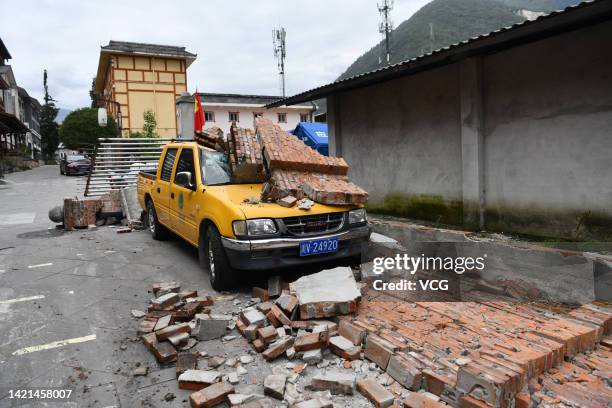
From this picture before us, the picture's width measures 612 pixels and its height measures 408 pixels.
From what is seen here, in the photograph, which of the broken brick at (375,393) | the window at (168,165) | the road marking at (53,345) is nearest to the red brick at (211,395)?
the broken brick at (375,393)

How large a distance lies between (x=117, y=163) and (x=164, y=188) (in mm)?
7717

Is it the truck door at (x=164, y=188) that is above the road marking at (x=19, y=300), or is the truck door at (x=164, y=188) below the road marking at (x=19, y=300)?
above

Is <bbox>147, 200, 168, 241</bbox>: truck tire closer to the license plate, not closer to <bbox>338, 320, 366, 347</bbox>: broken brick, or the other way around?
the license plate

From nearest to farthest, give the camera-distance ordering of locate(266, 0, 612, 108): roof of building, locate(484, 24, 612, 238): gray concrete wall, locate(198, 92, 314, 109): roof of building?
locate(266, 0, 612, 108): roof of building
locate(484, 24, 612, 238): gray concrete wall
locate(198, 92, 314, 109): roof of building

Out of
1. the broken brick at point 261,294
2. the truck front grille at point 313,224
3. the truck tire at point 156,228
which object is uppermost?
the truck front grille at point 313,224

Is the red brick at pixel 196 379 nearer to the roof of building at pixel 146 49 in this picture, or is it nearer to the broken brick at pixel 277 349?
the broken brick at pixel 277 349

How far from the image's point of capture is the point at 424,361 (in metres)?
3.31

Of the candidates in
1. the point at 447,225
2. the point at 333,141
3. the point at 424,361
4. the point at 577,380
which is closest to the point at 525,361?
the point at 577,380

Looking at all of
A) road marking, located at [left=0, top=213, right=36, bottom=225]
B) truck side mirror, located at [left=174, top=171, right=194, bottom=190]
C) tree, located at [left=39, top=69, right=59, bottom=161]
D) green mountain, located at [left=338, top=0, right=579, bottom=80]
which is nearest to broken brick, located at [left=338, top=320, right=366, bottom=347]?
truck side mirror, located at [left=174, top=171, right=194, bottom=190]

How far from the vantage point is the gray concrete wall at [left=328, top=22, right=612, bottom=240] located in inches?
218

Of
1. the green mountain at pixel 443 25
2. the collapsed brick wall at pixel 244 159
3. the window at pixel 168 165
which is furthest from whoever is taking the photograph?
the green mountain at pixel 443 25

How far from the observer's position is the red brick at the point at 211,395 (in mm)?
3027

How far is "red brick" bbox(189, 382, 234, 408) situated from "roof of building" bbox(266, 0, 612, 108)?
489 centimetres

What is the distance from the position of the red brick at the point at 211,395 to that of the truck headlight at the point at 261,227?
202cm
